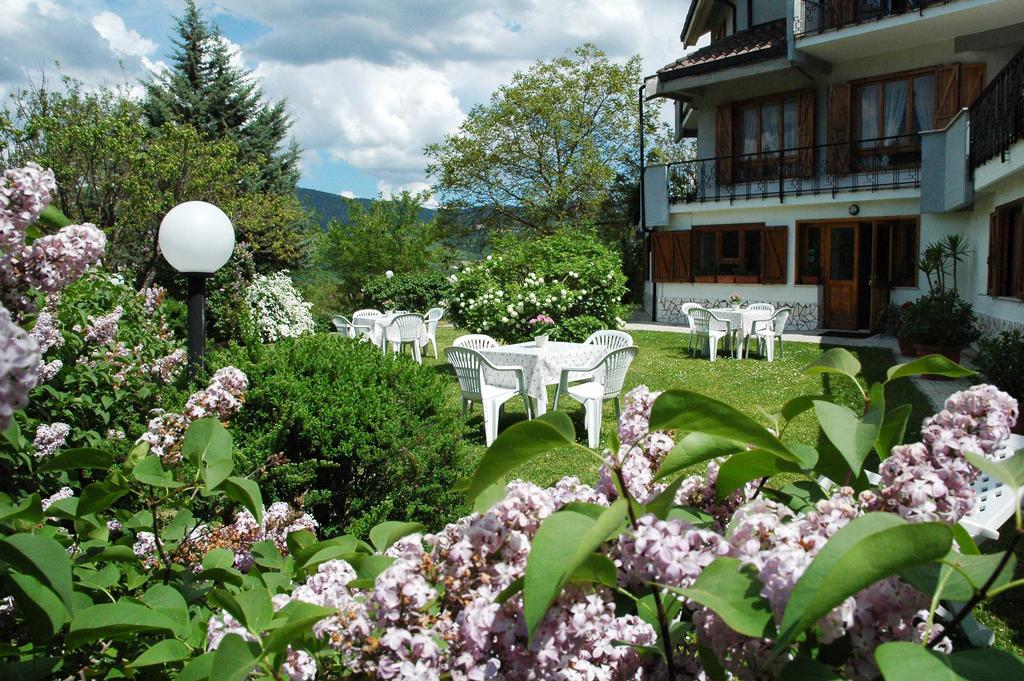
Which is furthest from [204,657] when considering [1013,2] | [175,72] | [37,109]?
[175,72]

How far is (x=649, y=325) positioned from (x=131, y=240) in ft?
41.9

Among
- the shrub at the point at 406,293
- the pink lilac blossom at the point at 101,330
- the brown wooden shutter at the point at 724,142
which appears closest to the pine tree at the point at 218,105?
the shrub at the point at 406,293

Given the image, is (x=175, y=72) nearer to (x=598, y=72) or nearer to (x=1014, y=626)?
(x=598, y=72)

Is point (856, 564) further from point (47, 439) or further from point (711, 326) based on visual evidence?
point (711, 326)

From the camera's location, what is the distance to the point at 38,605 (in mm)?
960

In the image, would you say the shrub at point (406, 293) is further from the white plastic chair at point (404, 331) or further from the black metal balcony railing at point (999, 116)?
the black metal balcony railing at point (999, 116)

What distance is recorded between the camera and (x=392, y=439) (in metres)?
3.97

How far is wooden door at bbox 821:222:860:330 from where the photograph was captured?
17.7 meters

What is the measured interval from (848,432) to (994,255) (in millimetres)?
13763

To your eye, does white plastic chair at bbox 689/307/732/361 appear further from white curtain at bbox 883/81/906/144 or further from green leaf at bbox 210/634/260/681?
green leaf at bbox 210/634/260/681

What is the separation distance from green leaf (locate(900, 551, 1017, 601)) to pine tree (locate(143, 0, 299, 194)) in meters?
27.2

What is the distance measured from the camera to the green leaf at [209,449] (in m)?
1.33

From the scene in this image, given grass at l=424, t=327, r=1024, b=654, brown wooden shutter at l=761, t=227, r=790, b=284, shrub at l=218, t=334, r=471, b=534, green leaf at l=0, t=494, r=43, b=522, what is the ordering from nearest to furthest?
green leaf at l=0, t=494, r=43, b=522 → shrub at l=218, t=334, r=471, b=534 → grass at l=424, t=327, r=1024, b=654 → brown wooden shutter at l=761, t=227, r=790, b=284

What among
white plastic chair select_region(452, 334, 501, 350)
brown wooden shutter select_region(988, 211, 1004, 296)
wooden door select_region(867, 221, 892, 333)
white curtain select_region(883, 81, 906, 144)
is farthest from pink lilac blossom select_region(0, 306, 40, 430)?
white curtain select_region(883, 81, 906, 144)
